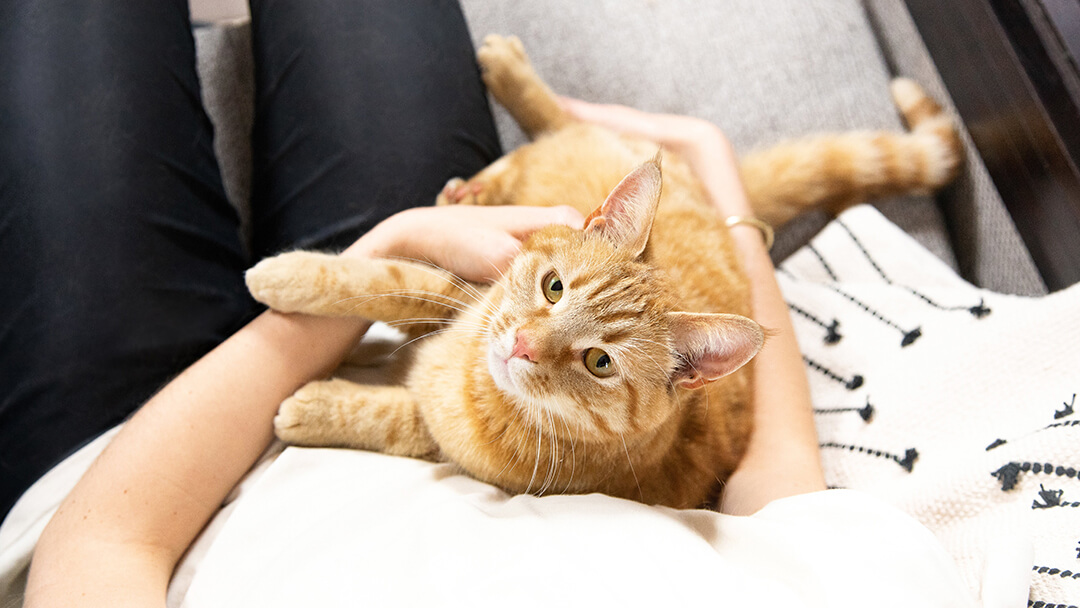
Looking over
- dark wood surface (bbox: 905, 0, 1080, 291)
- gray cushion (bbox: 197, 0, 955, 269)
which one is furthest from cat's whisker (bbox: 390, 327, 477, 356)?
dark wood surface (bbox: 905, 0, 1080, 291)

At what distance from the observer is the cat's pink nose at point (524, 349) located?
0.90 meters

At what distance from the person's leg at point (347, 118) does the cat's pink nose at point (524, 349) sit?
0.61m

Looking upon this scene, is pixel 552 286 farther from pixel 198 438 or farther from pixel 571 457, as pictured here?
pixel 198 438

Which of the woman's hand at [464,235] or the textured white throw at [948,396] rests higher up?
the woman's hand at [464,235]

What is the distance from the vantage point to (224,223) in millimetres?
1312

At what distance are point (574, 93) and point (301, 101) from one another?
2.62 ft

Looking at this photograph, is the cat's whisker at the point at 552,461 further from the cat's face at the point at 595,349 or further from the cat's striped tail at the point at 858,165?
the cat's striped tail at the point at 858,165

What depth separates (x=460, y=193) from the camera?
4.49 ft

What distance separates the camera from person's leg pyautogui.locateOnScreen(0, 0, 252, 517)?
106 centimetres

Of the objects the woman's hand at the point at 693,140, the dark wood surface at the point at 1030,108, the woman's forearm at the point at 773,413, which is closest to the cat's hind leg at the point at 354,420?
the woman's forearm at the point at 773,413

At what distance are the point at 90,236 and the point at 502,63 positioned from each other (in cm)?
105

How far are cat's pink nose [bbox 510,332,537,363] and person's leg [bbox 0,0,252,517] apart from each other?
2.28 ft

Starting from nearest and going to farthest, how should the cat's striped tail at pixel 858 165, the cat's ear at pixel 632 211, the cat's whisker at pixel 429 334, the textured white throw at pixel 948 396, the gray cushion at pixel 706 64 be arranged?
the textured white throw at pixel 948 396 → the cat's ear at pixel 632 211 → the cat's whisker at pixel 429 334 → the cat's striped tail at pixel 858 165 → the gray cushion at pixel 706 64

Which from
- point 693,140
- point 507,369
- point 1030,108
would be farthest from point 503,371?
point 1030,108
